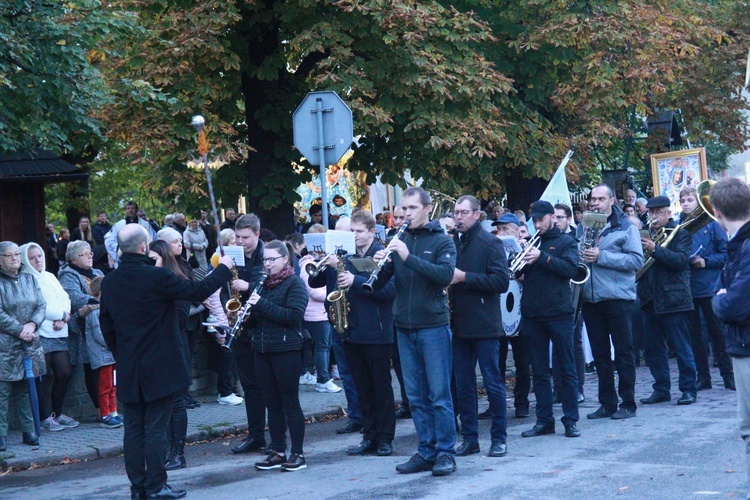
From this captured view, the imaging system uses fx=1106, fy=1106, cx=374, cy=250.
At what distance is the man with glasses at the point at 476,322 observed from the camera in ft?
29.6

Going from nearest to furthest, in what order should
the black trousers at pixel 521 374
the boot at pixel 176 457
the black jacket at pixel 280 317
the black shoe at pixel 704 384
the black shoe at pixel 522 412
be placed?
the black jacket at pixel 280 317 → the boot at pixel 176 457 → the black shoe at pixel 522 412 → the black trousers at pixel 521 374 → the black shoe at pixel 704 384

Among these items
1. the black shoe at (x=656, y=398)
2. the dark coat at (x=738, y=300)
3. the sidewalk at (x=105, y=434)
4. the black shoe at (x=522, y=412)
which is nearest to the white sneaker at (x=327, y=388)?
the sidewalk at (x=105, y=434)

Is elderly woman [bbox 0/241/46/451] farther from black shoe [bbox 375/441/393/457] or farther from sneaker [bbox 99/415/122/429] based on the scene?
black shoe [bbox 375/441/393/457]

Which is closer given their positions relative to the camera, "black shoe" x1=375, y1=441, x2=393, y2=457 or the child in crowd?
"black shoe" x1=375, y1=441, x2=393, y2=457

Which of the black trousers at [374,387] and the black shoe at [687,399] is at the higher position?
the black trousers at [374,387]

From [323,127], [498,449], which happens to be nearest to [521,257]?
[498,449]

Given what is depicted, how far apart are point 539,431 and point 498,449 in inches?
41.0

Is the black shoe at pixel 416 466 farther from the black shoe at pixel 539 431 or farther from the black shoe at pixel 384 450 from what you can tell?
the black shoe at pixel 539 431

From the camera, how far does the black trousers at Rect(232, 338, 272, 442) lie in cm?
992

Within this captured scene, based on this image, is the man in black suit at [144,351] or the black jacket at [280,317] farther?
the black jacket at [280,317]

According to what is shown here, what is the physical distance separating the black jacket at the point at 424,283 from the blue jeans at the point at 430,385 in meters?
0.09

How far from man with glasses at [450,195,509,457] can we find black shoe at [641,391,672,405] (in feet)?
10.0

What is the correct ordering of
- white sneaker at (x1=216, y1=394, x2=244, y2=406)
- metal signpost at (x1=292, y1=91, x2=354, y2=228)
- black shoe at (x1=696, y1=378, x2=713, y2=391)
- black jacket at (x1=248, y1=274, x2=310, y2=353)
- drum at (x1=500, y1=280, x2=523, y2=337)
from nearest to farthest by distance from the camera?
black jacket at (x1=248, y1=274, x2=310, y2=353)
drum at (x1=500, y1=280, x2=523, y2=337)
black shoe at (x1=696, y1=378, x2=713, y2=391)
metal signpost at (x1=292, y1=91, x2=354, y2=228)
white sneaker at (x1=216, y1=394, x2=244, y2=406)

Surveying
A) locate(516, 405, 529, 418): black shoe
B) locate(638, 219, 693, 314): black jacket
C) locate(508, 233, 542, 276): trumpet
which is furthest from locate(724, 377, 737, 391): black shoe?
locate(508, 233, 542, 276): trumpet
